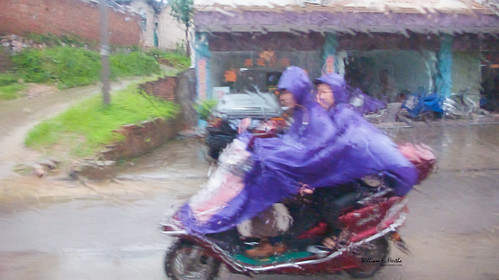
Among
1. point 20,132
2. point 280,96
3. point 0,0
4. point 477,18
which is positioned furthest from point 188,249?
point 0,0

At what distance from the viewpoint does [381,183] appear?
149 inches

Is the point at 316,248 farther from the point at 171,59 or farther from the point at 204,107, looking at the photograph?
the point at 171,59

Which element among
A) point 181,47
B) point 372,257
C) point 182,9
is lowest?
point 372,257

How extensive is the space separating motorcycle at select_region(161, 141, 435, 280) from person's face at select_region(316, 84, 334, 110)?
727mm

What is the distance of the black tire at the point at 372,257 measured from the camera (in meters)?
4.00

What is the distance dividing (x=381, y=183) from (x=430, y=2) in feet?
46.5

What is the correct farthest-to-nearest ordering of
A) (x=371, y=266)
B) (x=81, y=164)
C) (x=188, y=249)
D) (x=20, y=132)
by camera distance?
1. (x=20, y=132)
2. (x=81, y=164)
3. (x=371, y=266)
4. (x=188, y=249)

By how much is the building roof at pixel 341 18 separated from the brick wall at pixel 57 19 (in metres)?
6.35

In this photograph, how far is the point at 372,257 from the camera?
407 cm

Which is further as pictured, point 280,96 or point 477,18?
point 477,18

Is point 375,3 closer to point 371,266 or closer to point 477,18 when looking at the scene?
point 477,18

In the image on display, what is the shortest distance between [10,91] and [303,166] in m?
11.2

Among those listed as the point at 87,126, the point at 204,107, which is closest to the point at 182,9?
the point at 204,107

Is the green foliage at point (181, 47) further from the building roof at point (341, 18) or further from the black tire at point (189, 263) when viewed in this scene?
the black tire at point (189, 263)
